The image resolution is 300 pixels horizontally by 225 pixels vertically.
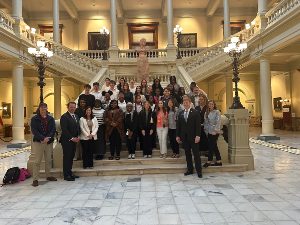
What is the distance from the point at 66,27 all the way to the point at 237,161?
22.5 meters

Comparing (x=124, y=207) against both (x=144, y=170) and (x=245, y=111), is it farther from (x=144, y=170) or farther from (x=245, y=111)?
(x=245, y=111)

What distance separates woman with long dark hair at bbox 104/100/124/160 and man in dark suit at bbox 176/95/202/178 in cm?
161

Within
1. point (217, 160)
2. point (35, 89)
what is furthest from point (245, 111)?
point (35, 89)

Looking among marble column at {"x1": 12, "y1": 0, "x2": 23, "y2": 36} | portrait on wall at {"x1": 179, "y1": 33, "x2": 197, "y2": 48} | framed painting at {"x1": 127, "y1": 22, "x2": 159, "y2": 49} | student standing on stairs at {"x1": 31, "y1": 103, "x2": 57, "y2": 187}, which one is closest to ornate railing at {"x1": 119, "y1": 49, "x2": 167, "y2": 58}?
framed painting at {"x1": 127, "y1": 22, "x2": 159, "y2": 49}

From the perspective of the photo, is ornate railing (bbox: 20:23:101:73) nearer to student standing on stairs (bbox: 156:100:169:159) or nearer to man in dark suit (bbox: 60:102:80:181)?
man in dark suit (bbox: 60:102:80:181)

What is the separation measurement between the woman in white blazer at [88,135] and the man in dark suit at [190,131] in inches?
84.2

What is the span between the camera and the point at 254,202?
17.3 ft


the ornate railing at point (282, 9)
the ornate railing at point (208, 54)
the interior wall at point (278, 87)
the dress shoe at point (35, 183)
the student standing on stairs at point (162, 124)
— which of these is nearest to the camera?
the dress shoe at point (35, 183)

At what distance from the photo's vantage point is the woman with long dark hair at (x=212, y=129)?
303 inches

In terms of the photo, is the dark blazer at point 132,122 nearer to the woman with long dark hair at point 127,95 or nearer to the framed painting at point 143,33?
the woman with long dark hair at point 127,95

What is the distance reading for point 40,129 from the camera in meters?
6.94

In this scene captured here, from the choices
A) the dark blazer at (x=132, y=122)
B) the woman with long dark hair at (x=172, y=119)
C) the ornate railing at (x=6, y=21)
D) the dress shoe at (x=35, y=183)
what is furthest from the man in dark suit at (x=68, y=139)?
the ornate railing at (x=6, y=21)

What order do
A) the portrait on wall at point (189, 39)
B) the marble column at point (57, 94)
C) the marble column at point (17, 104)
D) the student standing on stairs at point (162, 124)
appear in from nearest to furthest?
the student standing on stairs at point (162, 124) < the marble column at point (17, 104) < the marble column at point (57, 94) < the portrait on wall at point (189, 39)

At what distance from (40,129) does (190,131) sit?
3.47m
